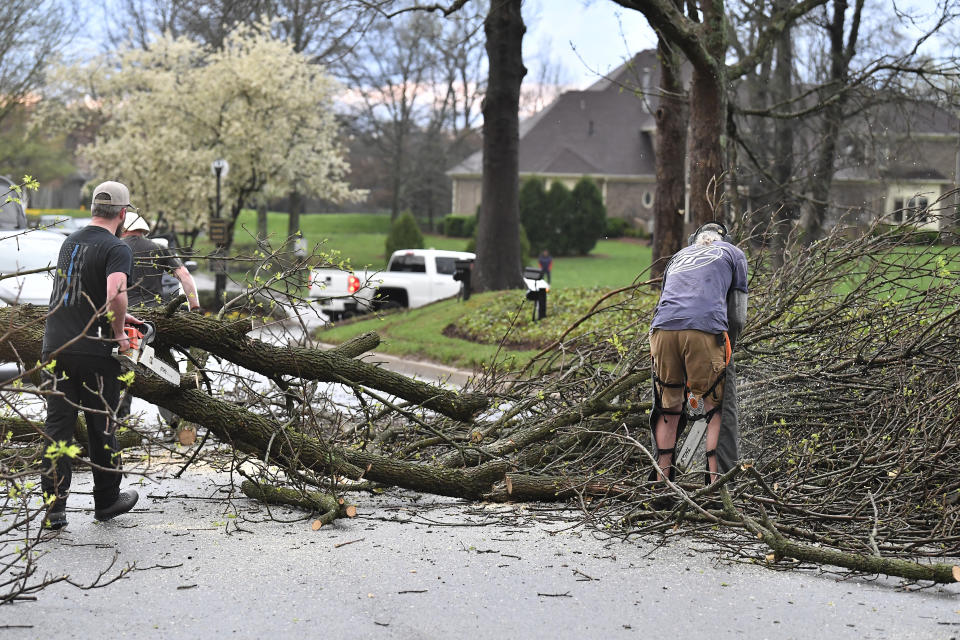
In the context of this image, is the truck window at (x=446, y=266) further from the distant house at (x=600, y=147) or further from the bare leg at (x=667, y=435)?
the distant house at (x=600, y=147)

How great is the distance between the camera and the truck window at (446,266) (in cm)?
2275

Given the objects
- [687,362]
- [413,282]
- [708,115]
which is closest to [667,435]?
[687,362]

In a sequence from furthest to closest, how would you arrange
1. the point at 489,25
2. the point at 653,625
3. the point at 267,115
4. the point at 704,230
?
the point at 267,115 → the point at 489,25 → the point at 704,230 → the point at 653,625

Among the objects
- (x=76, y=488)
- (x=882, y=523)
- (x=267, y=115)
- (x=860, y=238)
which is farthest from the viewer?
(x=267, y=115)

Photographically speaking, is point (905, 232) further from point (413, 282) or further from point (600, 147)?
point (600, 147)

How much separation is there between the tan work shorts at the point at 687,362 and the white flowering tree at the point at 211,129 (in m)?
26.4

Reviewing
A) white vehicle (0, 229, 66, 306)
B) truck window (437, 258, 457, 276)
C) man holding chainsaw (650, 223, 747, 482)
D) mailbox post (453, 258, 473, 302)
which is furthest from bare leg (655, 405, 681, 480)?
truck window (437, 258, 457, 276)

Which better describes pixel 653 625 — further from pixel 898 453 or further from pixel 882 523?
pixel 898 453

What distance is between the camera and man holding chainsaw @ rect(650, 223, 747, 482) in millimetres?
6027

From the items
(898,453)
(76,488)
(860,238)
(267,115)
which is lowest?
(76,488)

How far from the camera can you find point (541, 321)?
1592 cm

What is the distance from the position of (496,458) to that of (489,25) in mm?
14952

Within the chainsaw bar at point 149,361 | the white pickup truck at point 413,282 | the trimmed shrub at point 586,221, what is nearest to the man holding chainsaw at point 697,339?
the chainsaw bar at point 149,361

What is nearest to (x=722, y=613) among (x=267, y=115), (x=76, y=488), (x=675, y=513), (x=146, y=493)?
(x=675, y=513)
